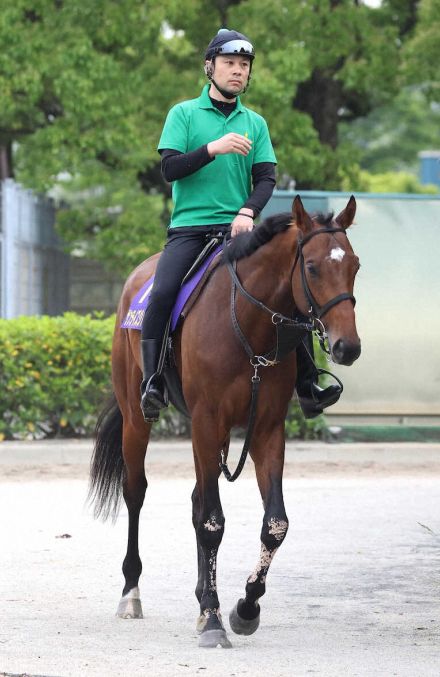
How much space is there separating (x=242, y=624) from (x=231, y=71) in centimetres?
282

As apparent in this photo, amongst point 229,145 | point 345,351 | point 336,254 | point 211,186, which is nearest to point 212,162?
point 211,186

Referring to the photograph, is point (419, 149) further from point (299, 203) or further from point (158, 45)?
point (299, 203)

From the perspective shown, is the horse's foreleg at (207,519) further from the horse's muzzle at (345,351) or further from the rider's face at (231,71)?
the rider's face at (231,71)

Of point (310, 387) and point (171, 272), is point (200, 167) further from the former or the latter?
point (310, 387)

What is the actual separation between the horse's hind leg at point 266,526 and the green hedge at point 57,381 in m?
9.06

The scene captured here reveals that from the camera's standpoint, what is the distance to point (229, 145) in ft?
26.0

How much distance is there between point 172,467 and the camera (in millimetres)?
15781

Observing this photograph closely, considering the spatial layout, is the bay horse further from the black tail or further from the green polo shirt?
the black tail

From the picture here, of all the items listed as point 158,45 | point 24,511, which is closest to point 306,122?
point 158,45

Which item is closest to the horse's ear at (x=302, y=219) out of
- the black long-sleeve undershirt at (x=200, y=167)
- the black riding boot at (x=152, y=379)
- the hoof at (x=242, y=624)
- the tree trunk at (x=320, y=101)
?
the black long-sleeve undershirt at (x=200, y=167)

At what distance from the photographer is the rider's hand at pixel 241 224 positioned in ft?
26.7

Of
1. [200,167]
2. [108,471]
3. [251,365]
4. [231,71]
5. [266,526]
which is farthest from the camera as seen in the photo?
[108,471]

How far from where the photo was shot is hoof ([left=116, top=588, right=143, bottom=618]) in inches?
326

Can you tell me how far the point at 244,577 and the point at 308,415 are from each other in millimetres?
1465
